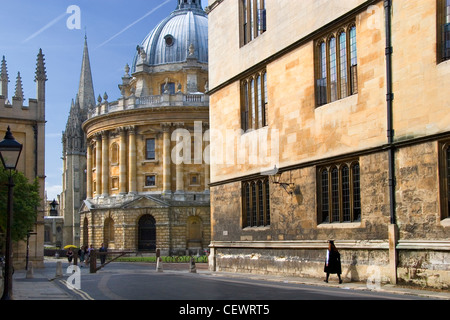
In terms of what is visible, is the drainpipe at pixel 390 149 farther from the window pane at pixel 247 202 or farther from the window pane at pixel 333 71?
the window pane at pixel 247 202

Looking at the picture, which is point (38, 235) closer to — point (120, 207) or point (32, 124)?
point (32, 124)

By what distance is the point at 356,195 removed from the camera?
2052 centimetres

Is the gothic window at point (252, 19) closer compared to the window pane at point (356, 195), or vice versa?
the window pane at point (356, 195)

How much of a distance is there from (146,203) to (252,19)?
43800 mm

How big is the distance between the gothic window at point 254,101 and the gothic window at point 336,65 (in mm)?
3998

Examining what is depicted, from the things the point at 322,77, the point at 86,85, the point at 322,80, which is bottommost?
the point at 322,80

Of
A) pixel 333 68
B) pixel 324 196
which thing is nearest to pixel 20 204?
pixel 324 196

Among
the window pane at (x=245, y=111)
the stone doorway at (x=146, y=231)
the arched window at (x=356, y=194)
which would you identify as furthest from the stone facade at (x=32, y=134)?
the arched window at (x=356, y=194)

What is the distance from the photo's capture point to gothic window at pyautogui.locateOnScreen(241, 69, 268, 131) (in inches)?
1040

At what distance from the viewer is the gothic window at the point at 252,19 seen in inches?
1045

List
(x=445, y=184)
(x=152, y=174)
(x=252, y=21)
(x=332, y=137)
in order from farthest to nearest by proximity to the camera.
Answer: (x=152, y=174) < (x=252, y=21) < (x=332, y=137) < (x=445, y=184)

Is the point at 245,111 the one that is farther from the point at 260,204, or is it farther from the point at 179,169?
the point at 179,169

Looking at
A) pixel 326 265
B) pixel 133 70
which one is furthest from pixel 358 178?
pixel 133 70

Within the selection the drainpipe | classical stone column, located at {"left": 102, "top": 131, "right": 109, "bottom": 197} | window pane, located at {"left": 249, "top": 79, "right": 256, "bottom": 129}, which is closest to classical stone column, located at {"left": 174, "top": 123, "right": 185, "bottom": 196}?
classical stone column, located at {"left": 102, "top": 131, "right": 109, "bottom": 197}
